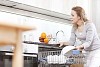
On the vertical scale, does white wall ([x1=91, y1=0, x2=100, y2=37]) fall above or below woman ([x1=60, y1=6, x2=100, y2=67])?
above

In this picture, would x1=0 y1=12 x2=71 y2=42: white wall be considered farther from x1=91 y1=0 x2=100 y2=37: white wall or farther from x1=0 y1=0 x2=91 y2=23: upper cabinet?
x1=91 y1=0 x2=100 y2=37: white wall

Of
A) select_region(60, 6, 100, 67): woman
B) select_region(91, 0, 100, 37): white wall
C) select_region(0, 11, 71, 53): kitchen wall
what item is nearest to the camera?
select_region(60, 6, 100, 67): woman

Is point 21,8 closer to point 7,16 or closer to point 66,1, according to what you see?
point 7,16

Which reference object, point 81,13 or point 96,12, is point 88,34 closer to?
point 81,13

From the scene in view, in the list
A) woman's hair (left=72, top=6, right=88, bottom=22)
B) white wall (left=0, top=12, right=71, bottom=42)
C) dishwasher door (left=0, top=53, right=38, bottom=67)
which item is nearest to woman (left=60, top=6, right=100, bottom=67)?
woman's hair (left=72, top=6, right=88, bottom=22)

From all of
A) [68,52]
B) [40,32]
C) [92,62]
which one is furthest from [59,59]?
[40,32]

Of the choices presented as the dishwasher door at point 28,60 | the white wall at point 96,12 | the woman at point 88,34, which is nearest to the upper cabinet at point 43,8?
the white wall at point 96,12

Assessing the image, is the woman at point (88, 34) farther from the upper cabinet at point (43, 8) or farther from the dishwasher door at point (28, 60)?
the upper cabinet at point (43, 8)

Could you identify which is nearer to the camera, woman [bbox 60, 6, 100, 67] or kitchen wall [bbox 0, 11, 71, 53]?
woman [bbox 60, 6, 100, 67]

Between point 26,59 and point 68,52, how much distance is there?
0.66 metres

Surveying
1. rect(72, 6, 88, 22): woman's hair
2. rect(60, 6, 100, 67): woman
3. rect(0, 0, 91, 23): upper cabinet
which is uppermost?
rect(0, 0, 91, 23): upper cabinet

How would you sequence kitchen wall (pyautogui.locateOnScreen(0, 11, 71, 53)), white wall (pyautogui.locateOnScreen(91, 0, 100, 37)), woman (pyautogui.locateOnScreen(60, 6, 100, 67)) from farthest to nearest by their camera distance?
white wall (pyautogui.locateOnScreen(91, 0, 100, 37)) < kitchen wall (pyautogui.locateOnScreen(0, 11, 71, 53)) < woman (pyautogui.locateOnScreen(60, 6, 100, 67))

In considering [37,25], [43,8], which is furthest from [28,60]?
[43,8]

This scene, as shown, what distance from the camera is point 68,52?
2.40 metres
